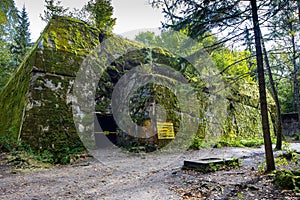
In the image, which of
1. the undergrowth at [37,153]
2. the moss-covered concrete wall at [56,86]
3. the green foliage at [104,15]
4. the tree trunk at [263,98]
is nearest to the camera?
the tree trunk at [263,98]

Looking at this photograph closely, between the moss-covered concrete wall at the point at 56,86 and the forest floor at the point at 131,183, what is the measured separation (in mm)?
1598

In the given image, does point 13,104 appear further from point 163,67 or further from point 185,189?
point 185,189

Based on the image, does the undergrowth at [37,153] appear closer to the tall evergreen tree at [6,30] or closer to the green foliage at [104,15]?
the tall evergreen tree at [6,30]

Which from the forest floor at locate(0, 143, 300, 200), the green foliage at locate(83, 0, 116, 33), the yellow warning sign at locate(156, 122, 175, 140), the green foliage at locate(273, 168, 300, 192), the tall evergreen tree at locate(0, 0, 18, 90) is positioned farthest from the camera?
the green foliage at locate(83, 0, 116, 33)

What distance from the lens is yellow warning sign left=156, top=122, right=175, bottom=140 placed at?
8.65m

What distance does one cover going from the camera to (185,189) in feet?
12.3

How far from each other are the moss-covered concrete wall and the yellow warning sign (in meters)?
0.41

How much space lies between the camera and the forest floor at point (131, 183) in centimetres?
344

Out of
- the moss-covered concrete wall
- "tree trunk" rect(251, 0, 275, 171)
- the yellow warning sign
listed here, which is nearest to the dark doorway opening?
the moss-covered concrete wall

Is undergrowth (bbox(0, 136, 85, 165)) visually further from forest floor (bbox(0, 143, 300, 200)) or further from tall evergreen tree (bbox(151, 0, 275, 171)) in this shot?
tall evergreen tree (bbox(151, 0, 275, 171))

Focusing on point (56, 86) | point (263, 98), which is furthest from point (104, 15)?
point (263, 98)

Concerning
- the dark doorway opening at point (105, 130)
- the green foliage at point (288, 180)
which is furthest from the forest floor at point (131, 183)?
the dark doorway opening at point (105, 130)

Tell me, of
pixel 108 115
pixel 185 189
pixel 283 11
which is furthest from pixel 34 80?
pixel 283 11

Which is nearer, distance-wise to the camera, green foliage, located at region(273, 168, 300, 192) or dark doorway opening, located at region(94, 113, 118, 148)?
green foliage, located at region(273, 168, 300, 192)
